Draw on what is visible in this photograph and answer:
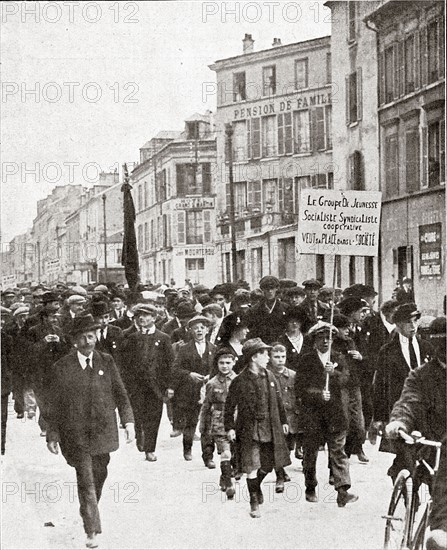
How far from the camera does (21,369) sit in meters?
6.80

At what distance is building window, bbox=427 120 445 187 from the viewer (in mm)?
6297

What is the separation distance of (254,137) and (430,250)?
1.41 metres

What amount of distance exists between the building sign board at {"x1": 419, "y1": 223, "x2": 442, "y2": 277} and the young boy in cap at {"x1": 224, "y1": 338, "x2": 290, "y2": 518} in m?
1.18

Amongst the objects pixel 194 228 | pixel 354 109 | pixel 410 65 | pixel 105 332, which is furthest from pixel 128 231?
pixel 410 65

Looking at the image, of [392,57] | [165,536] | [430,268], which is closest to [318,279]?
[430,268]

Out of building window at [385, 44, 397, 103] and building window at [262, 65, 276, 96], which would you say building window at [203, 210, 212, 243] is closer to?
building window at [262, 65, 276, 96]

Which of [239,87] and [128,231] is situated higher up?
[239,87]

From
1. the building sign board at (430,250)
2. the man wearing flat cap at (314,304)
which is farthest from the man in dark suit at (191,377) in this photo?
the building sign board at (430,250)

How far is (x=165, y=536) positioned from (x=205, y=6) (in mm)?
3304

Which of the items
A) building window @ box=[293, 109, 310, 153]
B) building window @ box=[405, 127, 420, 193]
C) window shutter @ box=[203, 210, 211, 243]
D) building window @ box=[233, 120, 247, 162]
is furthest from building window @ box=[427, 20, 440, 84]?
window shutter @ box=[203, 210, 211, 243]

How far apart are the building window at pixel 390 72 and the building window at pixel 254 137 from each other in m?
0.92

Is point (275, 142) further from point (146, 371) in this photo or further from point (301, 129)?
point (146, 371)

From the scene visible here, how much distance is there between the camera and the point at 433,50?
6328 millimetres

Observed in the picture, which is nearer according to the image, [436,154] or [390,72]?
[436,154]
